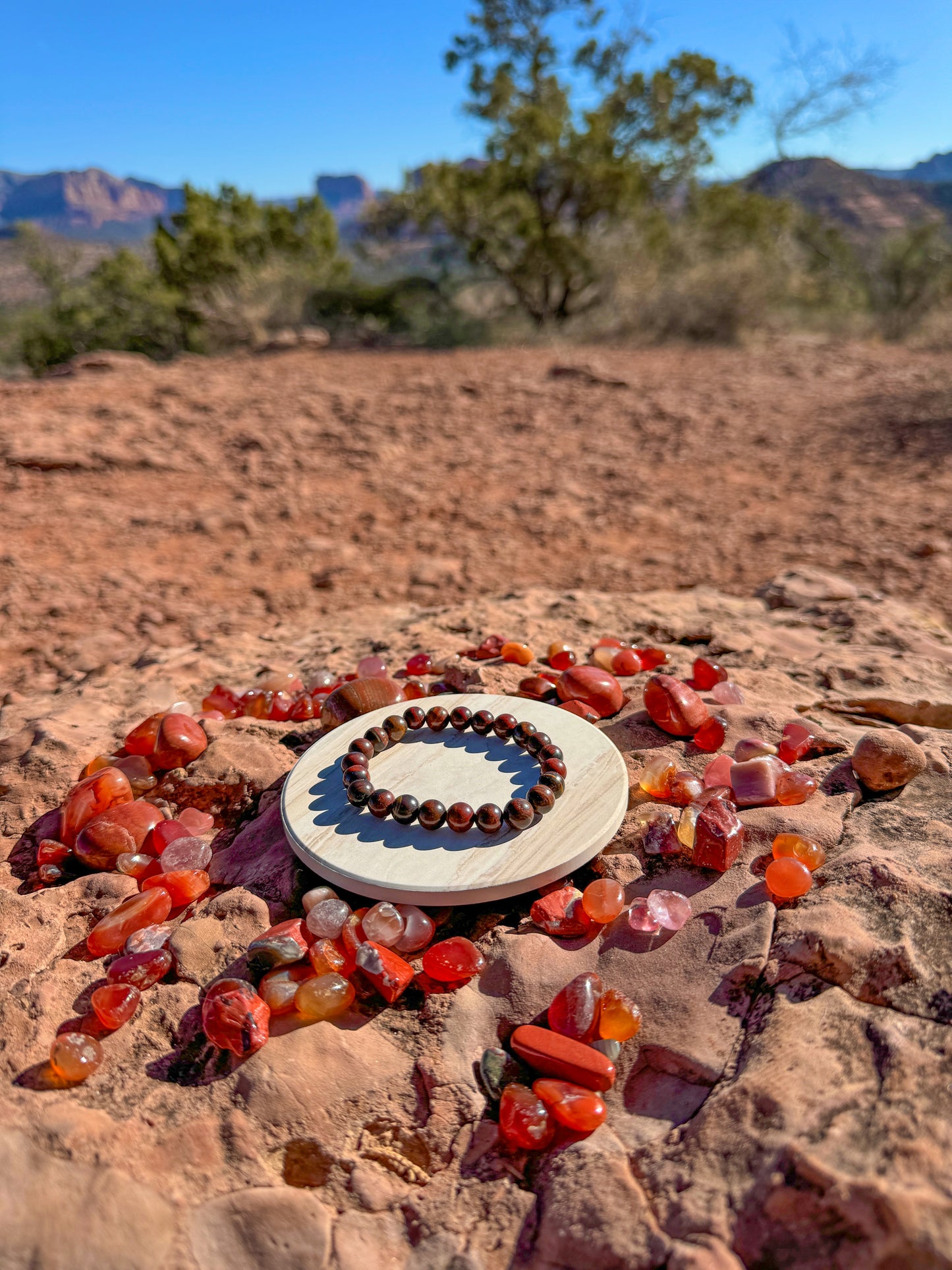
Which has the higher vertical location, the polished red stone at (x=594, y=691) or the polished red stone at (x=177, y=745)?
the polished red stone at (x=594, y=691)

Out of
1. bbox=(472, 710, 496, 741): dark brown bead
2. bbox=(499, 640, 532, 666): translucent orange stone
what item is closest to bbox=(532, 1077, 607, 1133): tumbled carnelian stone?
bbox=(472, 710, 496, 741): dark brown bead

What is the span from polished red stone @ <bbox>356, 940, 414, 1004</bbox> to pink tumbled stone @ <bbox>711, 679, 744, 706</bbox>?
48.3 inches

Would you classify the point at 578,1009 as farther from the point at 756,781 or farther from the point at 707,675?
the point at 707,675

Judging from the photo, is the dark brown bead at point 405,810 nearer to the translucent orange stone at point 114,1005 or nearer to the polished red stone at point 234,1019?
the polished red stone at point 234,1019

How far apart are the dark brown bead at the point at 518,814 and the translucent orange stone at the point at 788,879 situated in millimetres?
503

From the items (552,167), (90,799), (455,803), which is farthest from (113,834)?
(552,167)

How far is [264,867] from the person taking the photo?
1.80 m

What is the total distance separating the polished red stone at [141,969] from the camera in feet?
4.98

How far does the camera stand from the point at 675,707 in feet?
6.80

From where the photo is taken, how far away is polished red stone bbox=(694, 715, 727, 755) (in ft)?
6.64

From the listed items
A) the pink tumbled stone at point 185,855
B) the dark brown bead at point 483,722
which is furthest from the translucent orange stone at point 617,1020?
the pink tumbled stone at point 185,855

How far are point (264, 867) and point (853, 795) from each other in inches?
55.5

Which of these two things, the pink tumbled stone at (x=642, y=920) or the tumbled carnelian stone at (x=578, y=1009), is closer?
the tumbled carnelian stone at (x=578, y=1009)

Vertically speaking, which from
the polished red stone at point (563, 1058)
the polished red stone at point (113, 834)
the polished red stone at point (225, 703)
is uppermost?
the polished red stone at point (225, 703)
